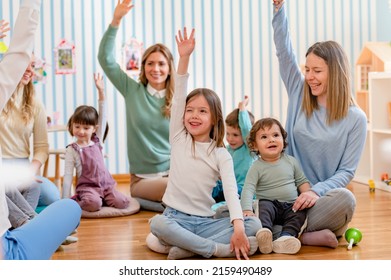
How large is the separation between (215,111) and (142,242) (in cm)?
49

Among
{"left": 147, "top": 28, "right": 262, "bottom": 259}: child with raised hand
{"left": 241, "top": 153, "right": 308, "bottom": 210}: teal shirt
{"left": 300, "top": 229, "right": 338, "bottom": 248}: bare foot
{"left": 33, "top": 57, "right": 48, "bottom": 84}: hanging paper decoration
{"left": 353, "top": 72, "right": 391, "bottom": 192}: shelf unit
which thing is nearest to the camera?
{"left": 147, "top": 28, "right": 262, "bottom": 259}: child with raised hand

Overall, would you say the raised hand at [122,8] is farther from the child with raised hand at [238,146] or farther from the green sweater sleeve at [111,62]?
the child with raised hand at [238,146]

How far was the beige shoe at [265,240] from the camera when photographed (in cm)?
186

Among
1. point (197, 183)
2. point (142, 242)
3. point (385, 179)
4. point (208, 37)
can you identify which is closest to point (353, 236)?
point (197, 183)

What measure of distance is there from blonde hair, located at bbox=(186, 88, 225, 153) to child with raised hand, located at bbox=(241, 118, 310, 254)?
0.68 ft

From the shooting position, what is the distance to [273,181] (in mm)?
2080

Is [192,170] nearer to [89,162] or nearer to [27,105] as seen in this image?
[27,105]

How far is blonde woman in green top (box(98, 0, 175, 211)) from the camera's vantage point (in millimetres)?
2752

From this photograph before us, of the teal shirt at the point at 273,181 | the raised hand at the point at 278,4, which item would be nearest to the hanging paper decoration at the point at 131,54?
the raised hand at the point at 278,4

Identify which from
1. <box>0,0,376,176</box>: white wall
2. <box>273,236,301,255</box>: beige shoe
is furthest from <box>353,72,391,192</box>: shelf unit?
<box>273,236,301,255</box>: beige shoe

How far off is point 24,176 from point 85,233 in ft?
0.92

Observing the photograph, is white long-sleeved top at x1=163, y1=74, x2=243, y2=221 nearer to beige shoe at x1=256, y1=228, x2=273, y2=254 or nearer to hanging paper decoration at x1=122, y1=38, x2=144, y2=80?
beige shoe at x1=256, y1=228, x2=273, y2=254

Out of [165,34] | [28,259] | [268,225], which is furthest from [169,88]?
[28,259]
